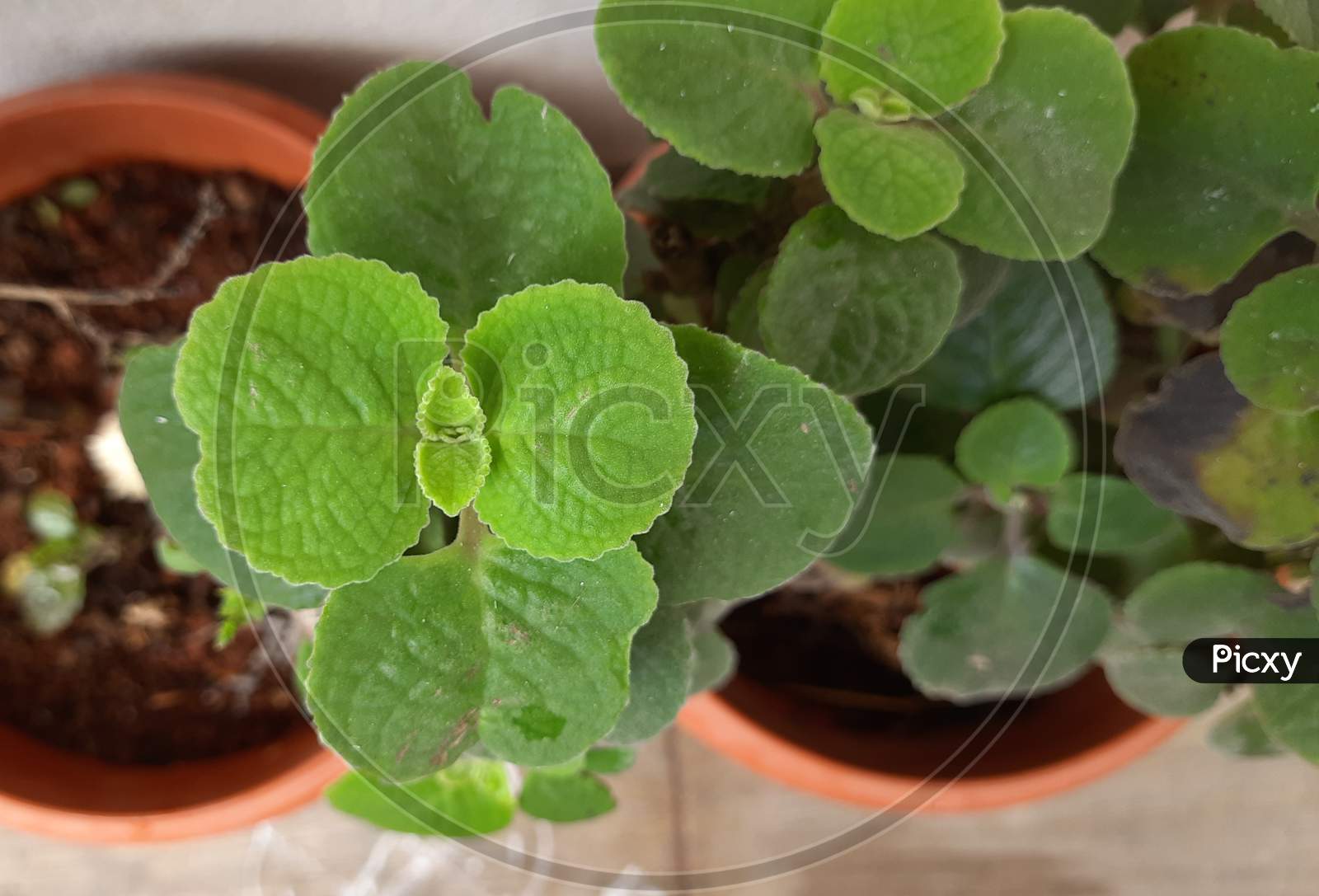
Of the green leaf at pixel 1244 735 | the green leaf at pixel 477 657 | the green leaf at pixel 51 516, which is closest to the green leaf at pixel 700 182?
the green leaf at pixel 477 657

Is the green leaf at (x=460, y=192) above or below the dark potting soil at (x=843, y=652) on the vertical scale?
above

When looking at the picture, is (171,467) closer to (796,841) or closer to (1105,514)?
(1105,514)

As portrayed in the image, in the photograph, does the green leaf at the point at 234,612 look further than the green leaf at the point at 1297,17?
Yes

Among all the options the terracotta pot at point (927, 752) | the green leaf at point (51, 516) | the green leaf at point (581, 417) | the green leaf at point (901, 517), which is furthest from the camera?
the green leaf at point (51, 516)

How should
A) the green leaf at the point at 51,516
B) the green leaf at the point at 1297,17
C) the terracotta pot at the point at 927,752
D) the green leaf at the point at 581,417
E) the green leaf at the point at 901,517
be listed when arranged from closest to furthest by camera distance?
the green leaf at the point at 581,417 < the green leaf at the point at 1297,17 < the green leaf at the point at 901,517 < the terracotta pot at the point at 927,752 < the green leaf at the point at 51,516

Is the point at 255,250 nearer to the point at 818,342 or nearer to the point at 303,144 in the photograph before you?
the point at 303,144

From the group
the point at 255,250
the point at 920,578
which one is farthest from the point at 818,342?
the point at 255,250

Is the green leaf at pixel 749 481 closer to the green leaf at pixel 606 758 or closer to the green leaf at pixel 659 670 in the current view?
the green leaf at pixel 659 670
